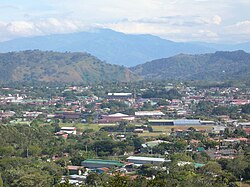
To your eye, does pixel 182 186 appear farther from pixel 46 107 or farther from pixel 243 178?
pixel 46 107

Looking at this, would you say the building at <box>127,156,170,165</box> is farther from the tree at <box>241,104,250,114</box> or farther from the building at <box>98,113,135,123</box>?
the tree at <box>241,104,250,114</box>

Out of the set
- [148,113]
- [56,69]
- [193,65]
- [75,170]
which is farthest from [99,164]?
[193,65]

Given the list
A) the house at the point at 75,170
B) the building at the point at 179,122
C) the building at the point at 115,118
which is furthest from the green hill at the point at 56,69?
the house at the point at 75,170

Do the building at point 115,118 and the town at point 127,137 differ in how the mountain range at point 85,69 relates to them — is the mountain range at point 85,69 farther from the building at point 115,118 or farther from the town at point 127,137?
the building at point 115,118

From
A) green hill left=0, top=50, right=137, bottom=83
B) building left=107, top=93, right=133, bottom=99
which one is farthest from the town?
green hill left=0, top=50, right=137, bottom=83

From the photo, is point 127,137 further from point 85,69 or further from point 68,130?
point 85,69

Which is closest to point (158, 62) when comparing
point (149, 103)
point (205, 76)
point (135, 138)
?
point (205, 76)
